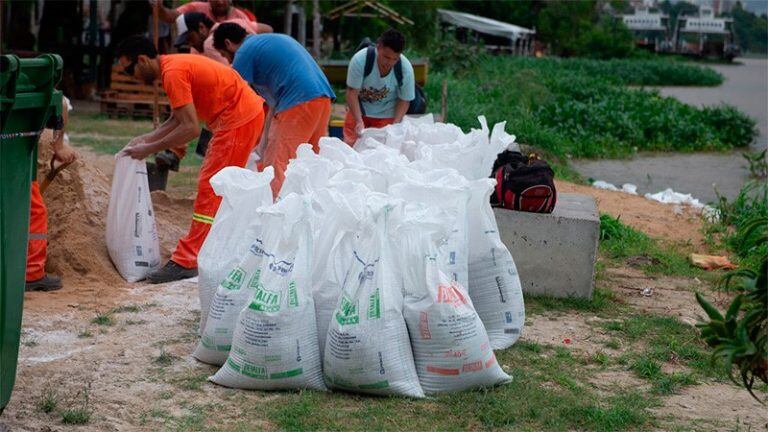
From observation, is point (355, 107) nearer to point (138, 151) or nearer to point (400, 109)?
point (400, 109)

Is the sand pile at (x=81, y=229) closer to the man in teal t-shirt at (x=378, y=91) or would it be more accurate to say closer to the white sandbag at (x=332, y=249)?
the man in teal t-shirt at (x=378, y=91)

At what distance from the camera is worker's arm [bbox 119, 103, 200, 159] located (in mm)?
6113

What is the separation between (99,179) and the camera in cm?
707

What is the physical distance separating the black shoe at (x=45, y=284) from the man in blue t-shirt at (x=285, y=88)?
157 centimetres

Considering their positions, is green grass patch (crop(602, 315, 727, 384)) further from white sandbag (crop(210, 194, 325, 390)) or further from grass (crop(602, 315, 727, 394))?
white sandbag (crop(210, 194, 325, 390))

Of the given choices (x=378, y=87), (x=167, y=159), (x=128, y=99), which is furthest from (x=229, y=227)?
(x=128, y=99)

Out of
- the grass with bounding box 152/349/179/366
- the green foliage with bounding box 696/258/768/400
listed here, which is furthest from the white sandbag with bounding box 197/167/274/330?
the green foliage with bounding box 696/258/768/400

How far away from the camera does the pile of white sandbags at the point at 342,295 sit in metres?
4.14

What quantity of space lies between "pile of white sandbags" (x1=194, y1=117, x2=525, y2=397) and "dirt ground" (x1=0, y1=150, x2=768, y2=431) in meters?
0.25

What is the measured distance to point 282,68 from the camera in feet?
22.4

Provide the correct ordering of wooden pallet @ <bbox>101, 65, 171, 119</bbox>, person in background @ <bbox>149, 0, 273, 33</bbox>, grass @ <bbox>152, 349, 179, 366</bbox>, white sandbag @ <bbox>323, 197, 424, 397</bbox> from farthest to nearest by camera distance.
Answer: wooden pallet @ <bbox>101, 65, 171, 119</bbox>, person in background @ <bbox>149, 0, 273, 33</bbox>, grass @ <bbox>152, 349, 179, 366</bbox>, white sandbag @ <bbox>323, 197, 424, 397</bbox>

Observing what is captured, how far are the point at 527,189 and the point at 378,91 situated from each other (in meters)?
2.37

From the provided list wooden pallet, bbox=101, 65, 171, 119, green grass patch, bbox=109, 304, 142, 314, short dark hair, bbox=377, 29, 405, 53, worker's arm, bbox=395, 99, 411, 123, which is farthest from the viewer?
wooden pallet, bbox=101, 65, 171, 119

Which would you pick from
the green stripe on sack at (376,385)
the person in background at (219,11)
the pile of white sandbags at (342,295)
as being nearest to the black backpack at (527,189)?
the pile of white sandbags at (342,295)
